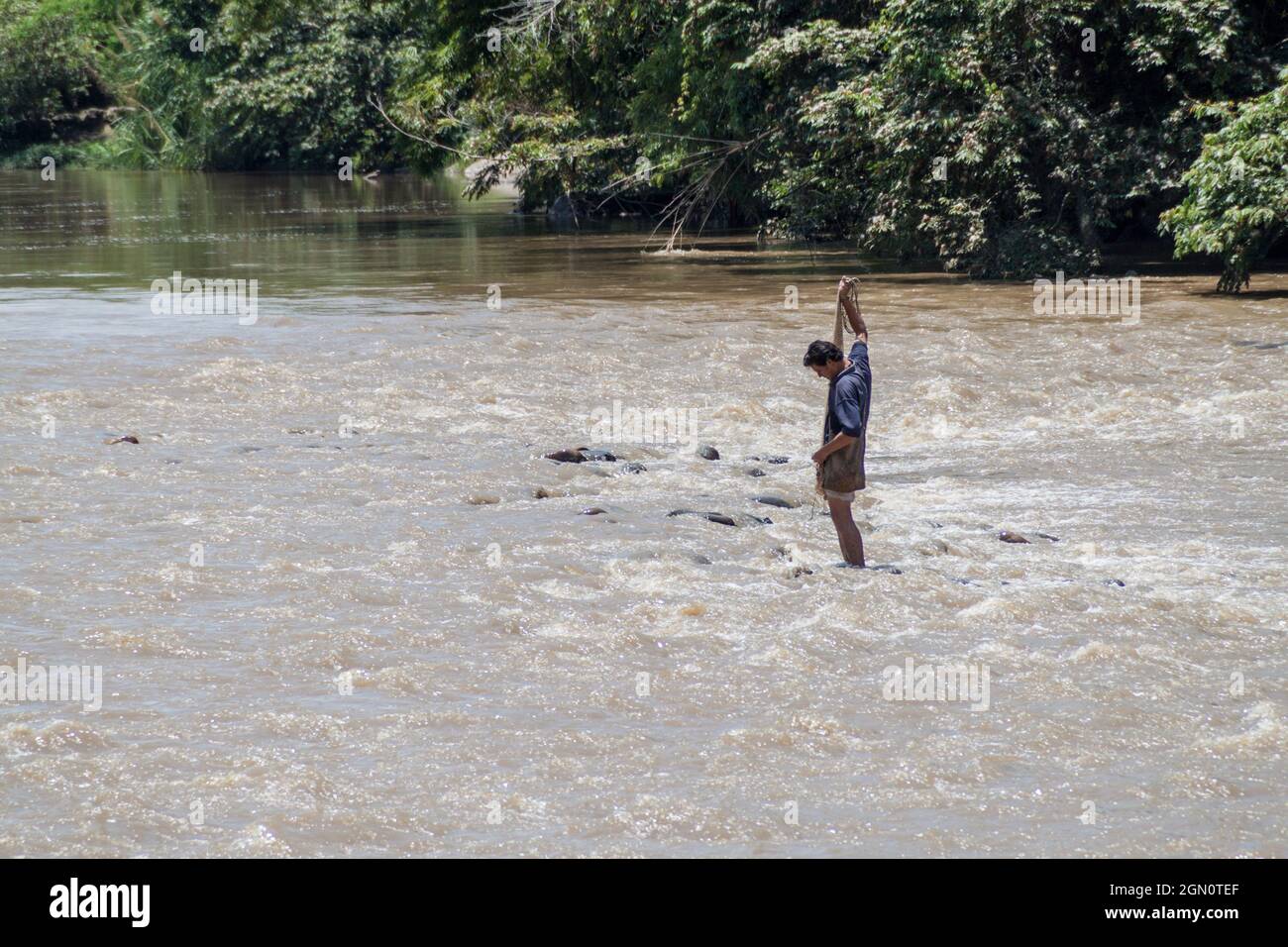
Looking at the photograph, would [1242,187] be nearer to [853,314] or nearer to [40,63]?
[853,314]

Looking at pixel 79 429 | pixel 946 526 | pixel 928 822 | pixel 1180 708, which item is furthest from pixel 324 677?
pixel 79 429

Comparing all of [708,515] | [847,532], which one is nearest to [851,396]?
[847,532]

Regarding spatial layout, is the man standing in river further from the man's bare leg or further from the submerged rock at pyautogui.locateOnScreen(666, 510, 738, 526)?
the submerged rock at pyautogui.locateOnScreen(666, 510, 738, 526)

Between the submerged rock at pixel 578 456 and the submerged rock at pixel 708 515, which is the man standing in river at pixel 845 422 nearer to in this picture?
the submerged rock at pixel 708 515

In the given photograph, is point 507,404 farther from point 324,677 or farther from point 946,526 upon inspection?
point 324,677

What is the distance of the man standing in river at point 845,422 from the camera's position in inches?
348

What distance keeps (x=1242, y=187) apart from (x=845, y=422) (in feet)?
38.7

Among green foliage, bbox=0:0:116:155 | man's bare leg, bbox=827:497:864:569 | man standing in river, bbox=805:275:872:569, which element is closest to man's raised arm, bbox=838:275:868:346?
man standing in river, bbox=805:275:872:569

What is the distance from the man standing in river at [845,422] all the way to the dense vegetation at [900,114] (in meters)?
11.1

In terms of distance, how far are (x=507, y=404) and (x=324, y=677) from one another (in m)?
7.33

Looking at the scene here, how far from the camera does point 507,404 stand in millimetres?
14586

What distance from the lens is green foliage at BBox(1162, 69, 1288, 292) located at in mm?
18531

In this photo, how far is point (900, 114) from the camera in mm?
21391
